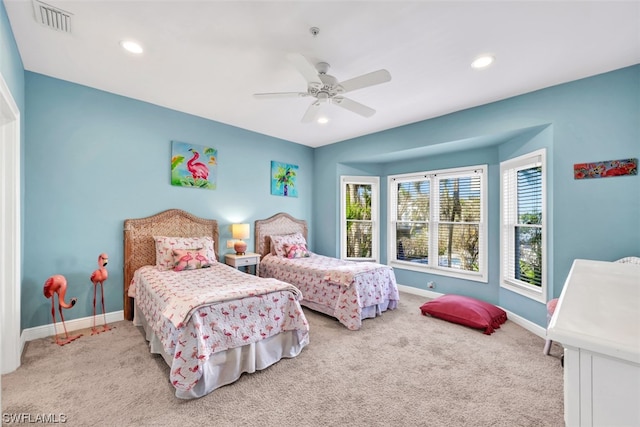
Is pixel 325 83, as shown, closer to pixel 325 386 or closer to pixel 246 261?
pixel 325 386

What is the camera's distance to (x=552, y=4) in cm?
182

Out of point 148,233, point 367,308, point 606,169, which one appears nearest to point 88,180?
point 148,233

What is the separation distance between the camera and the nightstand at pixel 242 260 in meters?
4.11

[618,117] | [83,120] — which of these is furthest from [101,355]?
[618,117]

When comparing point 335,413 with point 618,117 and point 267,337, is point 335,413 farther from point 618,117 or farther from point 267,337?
point 618,117

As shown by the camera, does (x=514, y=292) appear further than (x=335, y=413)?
Yes

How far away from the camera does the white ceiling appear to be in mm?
1910

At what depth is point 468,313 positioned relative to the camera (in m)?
3.34

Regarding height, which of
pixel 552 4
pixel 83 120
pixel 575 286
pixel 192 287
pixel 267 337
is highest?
pixel 552 4

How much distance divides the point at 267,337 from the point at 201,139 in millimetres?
3020

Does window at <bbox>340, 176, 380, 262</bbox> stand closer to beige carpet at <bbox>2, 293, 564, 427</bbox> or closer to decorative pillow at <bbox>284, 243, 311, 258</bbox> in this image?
decorative pillow at <bbox>284, 243, 311, 258</bbox>

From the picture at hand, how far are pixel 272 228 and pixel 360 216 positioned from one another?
5.64 ft

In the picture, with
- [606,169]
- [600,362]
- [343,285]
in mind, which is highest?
[606,169]

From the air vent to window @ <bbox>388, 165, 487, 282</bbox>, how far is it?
4.58 metres
